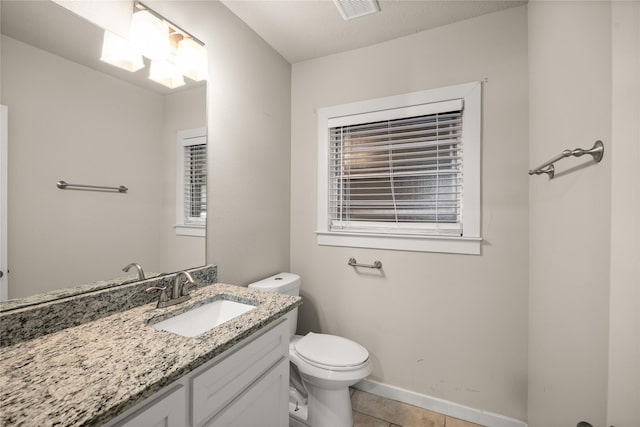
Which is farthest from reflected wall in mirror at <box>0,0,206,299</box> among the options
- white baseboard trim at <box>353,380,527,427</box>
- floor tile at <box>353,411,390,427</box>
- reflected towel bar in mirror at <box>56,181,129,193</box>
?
white baseboard trim at <box>353,380,527,427</box>

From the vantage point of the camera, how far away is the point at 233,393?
0.89 m

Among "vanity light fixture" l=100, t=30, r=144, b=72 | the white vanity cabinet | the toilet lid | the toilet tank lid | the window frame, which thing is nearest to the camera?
the white vanity cabinet

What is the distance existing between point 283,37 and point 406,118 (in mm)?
1027

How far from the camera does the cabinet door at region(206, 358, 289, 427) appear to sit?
88cm

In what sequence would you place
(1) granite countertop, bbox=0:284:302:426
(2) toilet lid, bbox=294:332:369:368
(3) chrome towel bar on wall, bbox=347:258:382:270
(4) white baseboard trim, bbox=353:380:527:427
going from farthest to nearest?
(3) chrome towel bar on wall, bbox=347:258:382:270, (4) white baseboard trim, bbox=353:380:527:427, (2) toilet lid, bbox=294:332:369:368, (1) granite countertop, bbox=0:284:302:426

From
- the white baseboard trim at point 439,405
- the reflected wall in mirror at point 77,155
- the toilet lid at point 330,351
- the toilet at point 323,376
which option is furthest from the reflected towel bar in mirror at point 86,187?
the white baseboard trim at point 439,405

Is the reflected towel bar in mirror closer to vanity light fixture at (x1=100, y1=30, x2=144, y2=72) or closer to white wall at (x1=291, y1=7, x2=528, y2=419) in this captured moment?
vanity light fixture at (x1=100, y1=30, x2=144, y2=72)

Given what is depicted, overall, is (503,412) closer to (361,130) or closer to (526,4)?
(361,130)

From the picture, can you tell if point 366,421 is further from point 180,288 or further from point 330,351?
point 180,288

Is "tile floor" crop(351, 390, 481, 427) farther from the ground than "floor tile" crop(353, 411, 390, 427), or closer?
farther from the ground

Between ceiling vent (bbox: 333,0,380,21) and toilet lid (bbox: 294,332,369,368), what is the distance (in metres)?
1.98

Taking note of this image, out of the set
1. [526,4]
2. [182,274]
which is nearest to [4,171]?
[182,274]

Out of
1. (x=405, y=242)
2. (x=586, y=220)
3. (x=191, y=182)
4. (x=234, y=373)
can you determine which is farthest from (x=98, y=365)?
(x=405, y=242)

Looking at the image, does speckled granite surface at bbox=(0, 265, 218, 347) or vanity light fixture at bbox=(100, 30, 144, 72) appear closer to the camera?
speckled granite surface at bbox=(0, 265, 218, 347)
